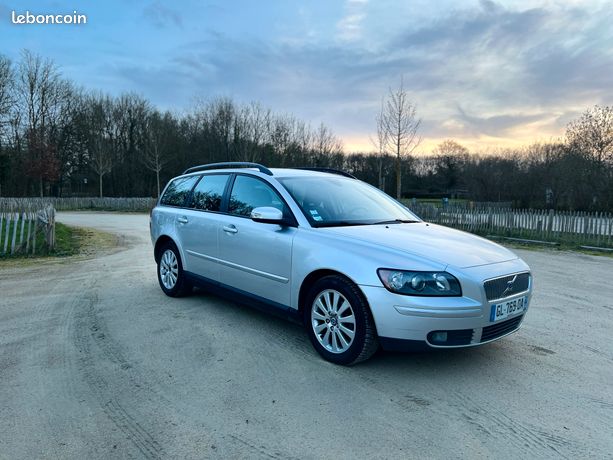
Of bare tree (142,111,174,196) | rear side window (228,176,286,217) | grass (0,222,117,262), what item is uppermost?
bare tree (142,111,174,196)

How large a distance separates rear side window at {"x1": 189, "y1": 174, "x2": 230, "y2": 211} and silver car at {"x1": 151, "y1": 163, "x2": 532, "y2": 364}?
0.06 feet

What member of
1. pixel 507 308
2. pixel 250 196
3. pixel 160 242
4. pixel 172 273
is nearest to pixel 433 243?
pixel 507 308

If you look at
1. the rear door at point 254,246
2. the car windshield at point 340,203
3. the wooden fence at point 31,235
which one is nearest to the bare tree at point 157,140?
the wooden fence at point 31,235

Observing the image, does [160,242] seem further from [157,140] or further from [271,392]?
[157,140]

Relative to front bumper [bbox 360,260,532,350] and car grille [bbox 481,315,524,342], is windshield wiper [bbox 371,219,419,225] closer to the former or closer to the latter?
front bumper [bbox 360,260,532,350]

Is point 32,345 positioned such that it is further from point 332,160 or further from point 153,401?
point 332,160

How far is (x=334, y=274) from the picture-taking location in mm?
3705

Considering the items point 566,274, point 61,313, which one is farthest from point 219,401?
point 566,274

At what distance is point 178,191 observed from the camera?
6.18 m

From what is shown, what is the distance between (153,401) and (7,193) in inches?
1895

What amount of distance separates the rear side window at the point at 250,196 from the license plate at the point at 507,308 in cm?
213

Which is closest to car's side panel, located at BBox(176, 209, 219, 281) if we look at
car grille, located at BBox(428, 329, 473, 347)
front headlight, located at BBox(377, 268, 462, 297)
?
front headlight, located at BBox(377, 268, 462, 297)

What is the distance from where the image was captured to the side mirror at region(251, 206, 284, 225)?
407 centimetres

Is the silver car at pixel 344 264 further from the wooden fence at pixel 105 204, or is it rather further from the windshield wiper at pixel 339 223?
Result: the wooden fence at pixel 105 204
